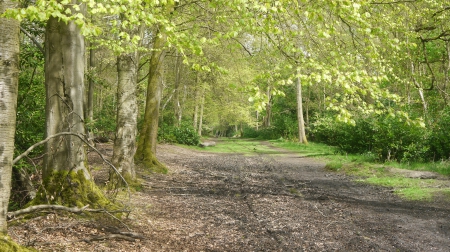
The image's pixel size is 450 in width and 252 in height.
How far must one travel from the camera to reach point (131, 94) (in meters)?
9.28

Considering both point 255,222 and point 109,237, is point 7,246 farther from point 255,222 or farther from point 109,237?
point 255,222

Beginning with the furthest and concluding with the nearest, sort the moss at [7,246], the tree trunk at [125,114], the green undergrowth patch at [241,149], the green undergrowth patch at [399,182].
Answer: the green undergrowth patch at [241,149]
the green undergrowth patch at [399,182]
the tree trunk at [125,114]
the moss at [7,246]

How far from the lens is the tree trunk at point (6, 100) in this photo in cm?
356

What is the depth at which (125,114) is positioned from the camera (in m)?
9.21

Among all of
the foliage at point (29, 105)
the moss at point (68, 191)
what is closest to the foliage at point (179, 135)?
the foliage at point (29, 105)

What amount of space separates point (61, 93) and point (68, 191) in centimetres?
156

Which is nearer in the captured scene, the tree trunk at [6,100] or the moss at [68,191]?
the tree trunk at [6,100]

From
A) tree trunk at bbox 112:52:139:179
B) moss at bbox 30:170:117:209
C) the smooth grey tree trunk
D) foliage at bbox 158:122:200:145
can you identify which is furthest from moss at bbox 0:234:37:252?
foliage at bbox 158:122:200:145

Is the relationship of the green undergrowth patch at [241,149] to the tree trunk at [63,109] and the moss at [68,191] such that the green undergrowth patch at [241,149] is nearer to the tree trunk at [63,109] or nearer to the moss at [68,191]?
the moss at [68,191]

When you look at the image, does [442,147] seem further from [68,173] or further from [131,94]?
[68,173]

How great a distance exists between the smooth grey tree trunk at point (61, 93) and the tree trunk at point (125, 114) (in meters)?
3.33

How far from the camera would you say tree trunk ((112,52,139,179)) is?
920 centimetres

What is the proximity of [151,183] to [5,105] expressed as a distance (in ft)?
24.6

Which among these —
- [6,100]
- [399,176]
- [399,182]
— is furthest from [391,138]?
[6,100]
